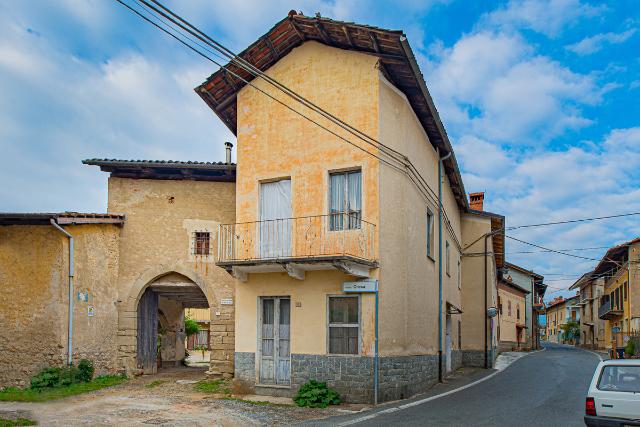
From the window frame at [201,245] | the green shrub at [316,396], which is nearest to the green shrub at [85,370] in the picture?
the window frame at [201,245]

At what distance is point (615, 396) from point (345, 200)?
714 centimetres

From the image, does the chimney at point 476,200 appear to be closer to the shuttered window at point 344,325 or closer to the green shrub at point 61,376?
the shuttered window at point 344,325

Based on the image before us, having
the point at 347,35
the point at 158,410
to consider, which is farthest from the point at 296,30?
the point at 158,410

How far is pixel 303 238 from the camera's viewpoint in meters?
13.7

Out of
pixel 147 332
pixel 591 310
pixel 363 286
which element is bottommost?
pixel 591 310

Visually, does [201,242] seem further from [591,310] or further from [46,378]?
[591,310]

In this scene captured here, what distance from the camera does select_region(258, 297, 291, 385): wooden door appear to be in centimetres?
1359

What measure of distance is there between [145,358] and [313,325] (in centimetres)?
722

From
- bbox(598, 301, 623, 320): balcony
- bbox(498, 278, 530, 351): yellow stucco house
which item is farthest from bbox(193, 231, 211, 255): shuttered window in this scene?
bbox(598, 301, 623, 320): balcony

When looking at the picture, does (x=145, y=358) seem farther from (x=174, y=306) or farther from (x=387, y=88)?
(x=387, y=88)

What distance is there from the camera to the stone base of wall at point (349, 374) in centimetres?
1237

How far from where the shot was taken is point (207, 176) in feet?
56.4

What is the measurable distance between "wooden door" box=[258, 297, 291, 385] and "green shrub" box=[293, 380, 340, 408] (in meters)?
0.97

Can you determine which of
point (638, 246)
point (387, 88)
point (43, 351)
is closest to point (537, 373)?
point (387, 88)
